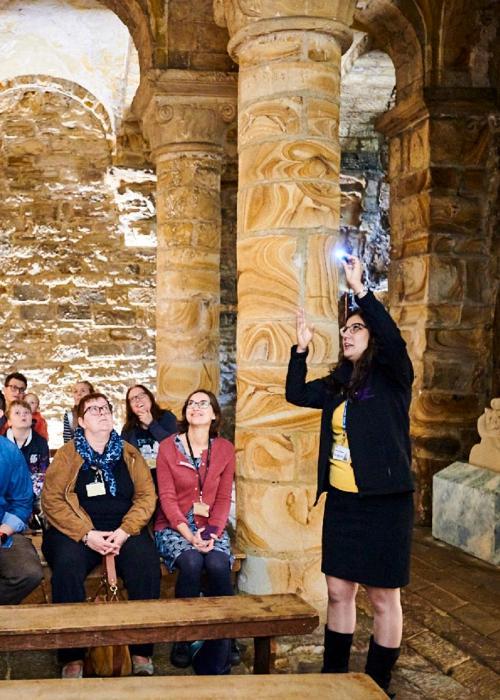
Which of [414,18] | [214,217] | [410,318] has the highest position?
[414,18]

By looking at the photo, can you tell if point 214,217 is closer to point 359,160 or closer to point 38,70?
point 359,160

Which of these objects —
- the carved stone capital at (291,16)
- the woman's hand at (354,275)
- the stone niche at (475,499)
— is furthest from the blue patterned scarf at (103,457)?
the stone niche at (475,499)

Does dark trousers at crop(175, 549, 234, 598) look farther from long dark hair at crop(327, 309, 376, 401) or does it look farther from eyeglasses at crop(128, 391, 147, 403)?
eyeglasses at crop(128, 391, 147, 403)

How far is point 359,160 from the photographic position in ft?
30.4

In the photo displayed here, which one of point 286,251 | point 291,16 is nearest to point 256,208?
point 286,251

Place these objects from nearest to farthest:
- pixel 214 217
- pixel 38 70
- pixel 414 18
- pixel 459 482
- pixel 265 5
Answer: pixel 265 5 < pixel 459 482 < pixel 414 18 < pixel 214 217 < pixel 38 70

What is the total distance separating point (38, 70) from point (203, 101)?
3.77 metres

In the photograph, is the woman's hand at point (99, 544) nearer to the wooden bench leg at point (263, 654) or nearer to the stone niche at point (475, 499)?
the wooden bench leg at point (263, 654)

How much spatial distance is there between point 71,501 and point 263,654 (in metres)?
1.12

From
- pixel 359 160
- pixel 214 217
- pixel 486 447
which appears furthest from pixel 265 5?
pixel 359 160

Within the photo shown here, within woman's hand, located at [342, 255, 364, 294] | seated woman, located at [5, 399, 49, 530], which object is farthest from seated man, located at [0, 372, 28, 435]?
woman's hand, located at [342, 255, 364, 294]

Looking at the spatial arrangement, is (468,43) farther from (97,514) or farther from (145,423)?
(97,514)

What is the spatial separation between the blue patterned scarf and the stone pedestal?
2698mm

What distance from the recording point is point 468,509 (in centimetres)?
539
